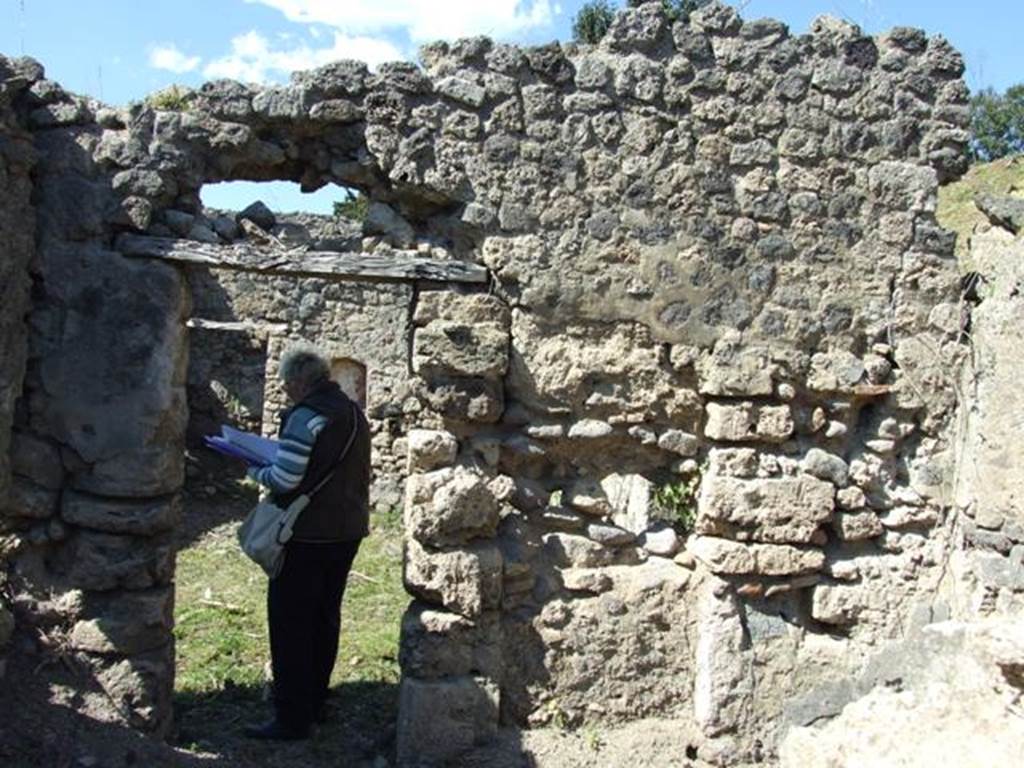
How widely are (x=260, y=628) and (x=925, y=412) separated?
400 centimetres

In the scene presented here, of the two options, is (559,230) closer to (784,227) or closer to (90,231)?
(784,227)

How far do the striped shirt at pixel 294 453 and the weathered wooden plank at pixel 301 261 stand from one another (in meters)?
0.62

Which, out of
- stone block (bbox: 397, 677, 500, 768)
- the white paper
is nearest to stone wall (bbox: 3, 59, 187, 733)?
the white paper

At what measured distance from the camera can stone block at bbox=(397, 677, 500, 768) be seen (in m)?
4.55

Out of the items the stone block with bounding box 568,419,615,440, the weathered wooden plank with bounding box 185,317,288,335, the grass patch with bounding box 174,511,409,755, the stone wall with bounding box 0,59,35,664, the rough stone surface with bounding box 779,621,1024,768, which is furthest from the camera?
the weathered wooden plank with bounding box 185,317,288,335

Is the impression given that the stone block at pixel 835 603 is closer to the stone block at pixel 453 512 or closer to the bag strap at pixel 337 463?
the stone block at pixel 453 512

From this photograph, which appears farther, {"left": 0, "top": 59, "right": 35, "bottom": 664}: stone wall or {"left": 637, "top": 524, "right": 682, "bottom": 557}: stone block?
{"left": 637, "top": 524, "right": 682, "bottom": 557}: stone block

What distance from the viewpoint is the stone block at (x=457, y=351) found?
4.48m

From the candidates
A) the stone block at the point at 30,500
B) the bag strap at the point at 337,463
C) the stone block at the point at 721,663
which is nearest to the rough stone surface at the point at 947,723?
the stone block at the point at 721,663

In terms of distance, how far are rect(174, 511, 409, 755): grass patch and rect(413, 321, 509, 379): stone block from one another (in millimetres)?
1713

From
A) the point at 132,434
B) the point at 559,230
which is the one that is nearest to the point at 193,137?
the point at 132,434

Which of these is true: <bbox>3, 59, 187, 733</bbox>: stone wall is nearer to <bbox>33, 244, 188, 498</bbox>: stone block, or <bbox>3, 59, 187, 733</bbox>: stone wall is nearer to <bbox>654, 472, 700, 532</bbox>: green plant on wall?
<bbox>33, 244, 188, 498</bbox>: stone block

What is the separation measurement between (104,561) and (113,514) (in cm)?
21

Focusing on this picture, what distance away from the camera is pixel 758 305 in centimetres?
480
